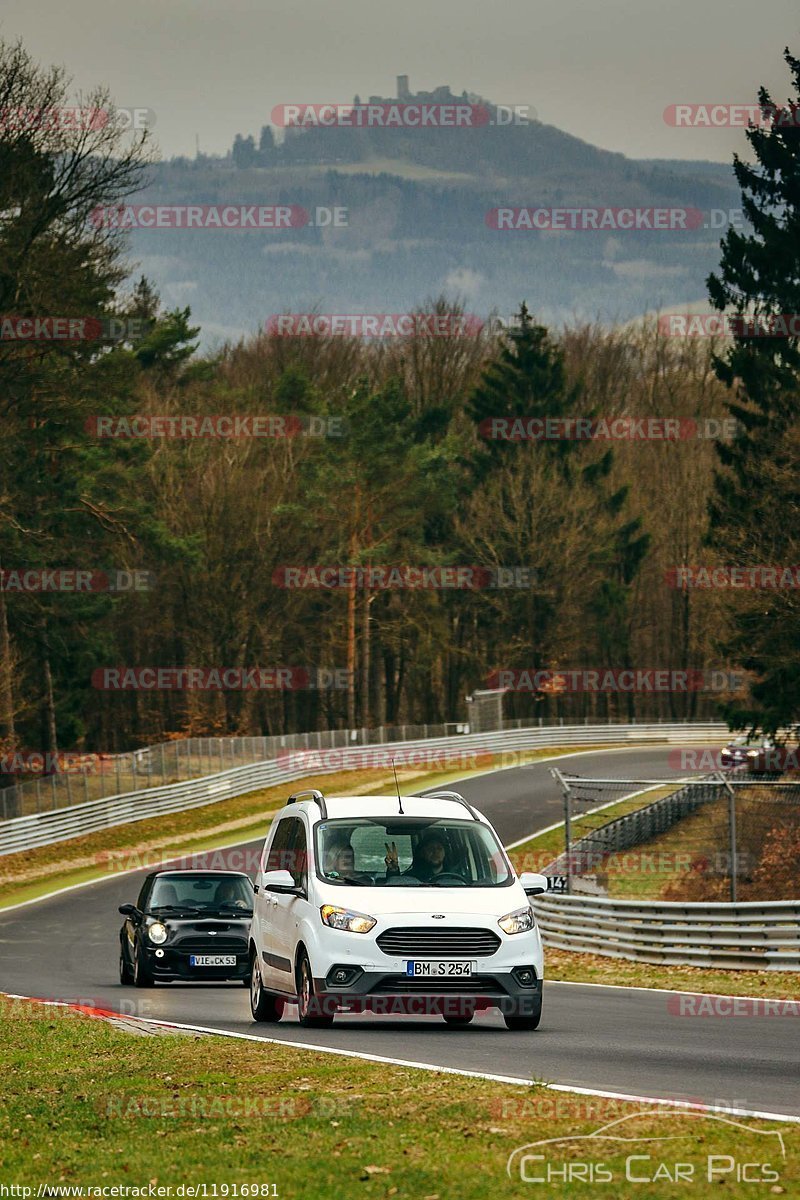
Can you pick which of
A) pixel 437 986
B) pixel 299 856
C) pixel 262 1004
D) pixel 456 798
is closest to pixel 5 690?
pixel 262 1004

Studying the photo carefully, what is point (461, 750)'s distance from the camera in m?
72.4

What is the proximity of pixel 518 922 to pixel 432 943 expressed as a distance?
766mm

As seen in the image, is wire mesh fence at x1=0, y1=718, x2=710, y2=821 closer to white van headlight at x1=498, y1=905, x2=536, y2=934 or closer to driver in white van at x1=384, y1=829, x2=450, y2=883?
driver in white van at x1=384, y1=829, x2=450, y2=883

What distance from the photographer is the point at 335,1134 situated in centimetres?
868

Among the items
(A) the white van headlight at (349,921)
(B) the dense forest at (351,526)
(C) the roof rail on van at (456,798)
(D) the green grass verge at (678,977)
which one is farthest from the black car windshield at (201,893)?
(B) the dense forest at (351,526)

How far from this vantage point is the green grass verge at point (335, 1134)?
7582 mm

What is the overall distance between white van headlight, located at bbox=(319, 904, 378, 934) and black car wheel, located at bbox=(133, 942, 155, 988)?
847 centimetres

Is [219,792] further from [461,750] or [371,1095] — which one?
[371,1095]

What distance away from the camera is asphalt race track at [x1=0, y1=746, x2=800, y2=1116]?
1091cm

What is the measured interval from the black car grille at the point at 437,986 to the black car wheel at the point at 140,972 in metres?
8.58

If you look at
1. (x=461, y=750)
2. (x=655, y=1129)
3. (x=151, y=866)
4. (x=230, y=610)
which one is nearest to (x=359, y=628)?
(x=230, y=610)

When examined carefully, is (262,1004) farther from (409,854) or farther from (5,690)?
(5,690)

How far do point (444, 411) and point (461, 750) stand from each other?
2456cm

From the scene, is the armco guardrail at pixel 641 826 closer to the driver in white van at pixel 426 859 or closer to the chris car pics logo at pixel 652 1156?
the driver in white van at pixel 426 859
